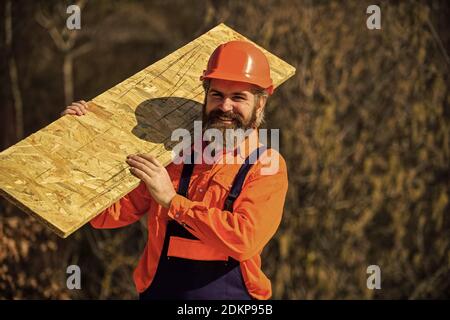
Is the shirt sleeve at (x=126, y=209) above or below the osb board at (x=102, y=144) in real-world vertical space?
below

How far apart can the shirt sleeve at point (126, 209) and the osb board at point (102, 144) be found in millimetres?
324

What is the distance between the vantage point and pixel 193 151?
454 centimetres

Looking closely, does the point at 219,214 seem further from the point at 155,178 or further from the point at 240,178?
the point at 155,178

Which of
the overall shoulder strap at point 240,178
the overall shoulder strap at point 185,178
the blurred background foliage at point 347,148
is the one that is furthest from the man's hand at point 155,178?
the blurred background foliage at point 347,148

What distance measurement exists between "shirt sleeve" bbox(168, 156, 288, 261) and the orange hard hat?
1.76 feet

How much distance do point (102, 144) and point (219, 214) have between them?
31.5 inches

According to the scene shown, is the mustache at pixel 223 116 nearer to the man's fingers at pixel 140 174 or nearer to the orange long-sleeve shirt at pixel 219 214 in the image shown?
the orange long-sleeve shirt at pixel 219 214

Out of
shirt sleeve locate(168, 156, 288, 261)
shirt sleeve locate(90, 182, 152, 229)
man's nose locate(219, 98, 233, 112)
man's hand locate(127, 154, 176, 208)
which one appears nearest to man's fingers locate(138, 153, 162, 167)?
man's hand locate(127, 154, 176, 208)

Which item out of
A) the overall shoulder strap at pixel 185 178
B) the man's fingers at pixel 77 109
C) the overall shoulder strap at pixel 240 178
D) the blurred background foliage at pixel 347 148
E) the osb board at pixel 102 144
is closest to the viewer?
the osb board at pixel 102 144

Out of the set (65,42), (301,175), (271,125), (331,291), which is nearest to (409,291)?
(331,291)

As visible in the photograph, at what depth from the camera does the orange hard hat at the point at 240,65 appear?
14.1ft

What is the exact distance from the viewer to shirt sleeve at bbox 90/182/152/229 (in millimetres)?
4590

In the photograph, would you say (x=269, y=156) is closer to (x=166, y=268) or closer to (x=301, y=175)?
(x=166, y=268)

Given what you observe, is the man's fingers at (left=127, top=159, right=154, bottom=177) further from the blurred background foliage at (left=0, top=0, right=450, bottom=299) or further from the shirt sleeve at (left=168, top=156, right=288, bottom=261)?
the blurred background foliage at (left=0, top=0, right=450, bottom=299)
